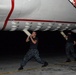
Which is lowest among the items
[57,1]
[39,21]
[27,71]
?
[27,71]

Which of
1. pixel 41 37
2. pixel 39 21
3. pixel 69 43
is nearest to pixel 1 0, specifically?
pixel 39 21

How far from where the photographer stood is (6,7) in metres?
9.46

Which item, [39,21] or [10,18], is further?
[39,21]

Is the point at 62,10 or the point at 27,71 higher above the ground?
the point at 62,10

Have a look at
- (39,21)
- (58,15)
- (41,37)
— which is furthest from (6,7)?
(41,37)

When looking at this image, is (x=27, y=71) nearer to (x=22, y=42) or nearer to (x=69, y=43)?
(x=69, y=43)

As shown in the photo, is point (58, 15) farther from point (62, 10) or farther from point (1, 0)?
point (1, 0)

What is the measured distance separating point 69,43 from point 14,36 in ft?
45.9

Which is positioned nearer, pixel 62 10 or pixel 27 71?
pixel 27 71

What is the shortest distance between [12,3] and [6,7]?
0.94 ft

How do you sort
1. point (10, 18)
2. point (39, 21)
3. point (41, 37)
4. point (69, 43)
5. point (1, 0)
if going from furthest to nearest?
point (41, 37) < point (69, 43) < point (39, 21) < point (10, 18) < point (1, 0)

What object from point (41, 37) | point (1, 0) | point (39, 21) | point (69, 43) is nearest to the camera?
point (1, 0)

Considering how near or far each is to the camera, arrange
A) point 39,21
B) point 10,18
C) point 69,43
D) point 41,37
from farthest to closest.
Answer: point 41,37, point 69,43, point 39,21, point 10,18

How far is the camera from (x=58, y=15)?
1128 cm
